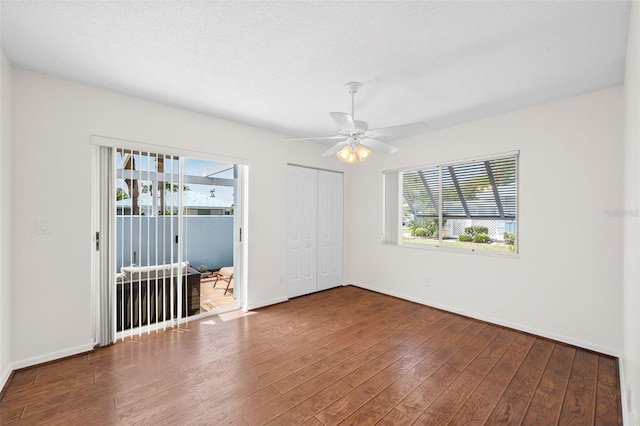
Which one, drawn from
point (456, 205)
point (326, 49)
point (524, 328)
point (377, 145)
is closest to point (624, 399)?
point (524, 328)

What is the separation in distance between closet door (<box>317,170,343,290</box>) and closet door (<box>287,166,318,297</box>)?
4.7 inches

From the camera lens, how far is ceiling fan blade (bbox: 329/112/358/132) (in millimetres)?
2260

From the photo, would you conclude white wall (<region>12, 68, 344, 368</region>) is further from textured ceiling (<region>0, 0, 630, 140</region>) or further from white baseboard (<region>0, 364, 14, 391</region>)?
A: textured ceiling (<region>0, 0, 630, 140</region>)

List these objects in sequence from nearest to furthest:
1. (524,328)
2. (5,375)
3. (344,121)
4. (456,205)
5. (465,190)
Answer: (5,375) → (344,121) → (524,328) → (465,190) → (456,205)

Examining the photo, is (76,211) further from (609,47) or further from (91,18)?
(609,47)

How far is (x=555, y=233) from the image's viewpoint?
2996mm

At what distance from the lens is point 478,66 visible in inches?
91.2

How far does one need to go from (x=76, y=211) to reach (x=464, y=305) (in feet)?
15.1

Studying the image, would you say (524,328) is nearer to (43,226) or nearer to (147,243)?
(147,243)

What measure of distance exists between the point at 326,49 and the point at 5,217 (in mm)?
2858

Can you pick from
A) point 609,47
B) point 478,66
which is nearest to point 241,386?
point 478,66

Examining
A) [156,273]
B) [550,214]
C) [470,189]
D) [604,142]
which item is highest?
[604,142]

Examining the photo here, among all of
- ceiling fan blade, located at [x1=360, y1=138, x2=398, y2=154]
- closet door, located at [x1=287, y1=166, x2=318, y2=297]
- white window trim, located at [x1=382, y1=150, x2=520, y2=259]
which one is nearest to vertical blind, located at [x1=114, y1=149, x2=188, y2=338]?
closet door, located at [x1=287, y1=166, x2=318, y2=297]

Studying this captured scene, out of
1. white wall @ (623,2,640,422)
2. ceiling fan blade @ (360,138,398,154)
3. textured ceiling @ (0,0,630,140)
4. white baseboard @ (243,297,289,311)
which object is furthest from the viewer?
white baseboard @ (243,297,289,311)
